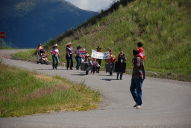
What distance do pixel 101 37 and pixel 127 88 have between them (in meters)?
25.8

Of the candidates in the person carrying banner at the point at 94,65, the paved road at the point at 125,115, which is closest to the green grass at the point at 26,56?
the person carrying banner at the point at 94,65

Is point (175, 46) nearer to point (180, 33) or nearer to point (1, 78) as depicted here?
point (180, 33)

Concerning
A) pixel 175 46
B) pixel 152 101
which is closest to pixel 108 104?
pixel 152 101

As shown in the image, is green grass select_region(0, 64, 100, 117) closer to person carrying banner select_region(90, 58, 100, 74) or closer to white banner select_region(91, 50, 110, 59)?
person carrying banner select_region(90, 58, 100, 74)

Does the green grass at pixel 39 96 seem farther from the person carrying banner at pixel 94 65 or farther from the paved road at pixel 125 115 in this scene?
the person carrying banner at pixel 94 65

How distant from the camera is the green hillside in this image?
40.6 m

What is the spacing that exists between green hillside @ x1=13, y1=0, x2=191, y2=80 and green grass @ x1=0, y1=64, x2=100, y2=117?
487 inches

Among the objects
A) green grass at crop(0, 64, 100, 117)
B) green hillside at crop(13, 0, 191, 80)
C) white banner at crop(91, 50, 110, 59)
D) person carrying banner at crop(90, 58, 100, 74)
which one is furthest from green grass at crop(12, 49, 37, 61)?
green grass at crop(0, 64, 100, 117)

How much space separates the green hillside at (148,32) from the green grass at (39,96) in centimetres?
1238

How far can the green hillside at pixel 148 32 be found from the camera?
4059 centimetres

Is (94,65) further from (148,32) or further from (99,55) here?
(148,32)

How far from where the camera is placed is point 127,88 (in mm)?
25875

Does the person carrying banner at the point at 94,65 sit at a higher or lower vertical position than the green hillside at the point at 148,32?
lower

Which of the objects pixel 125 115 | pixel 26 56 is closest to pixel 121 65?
pixel 125 115
